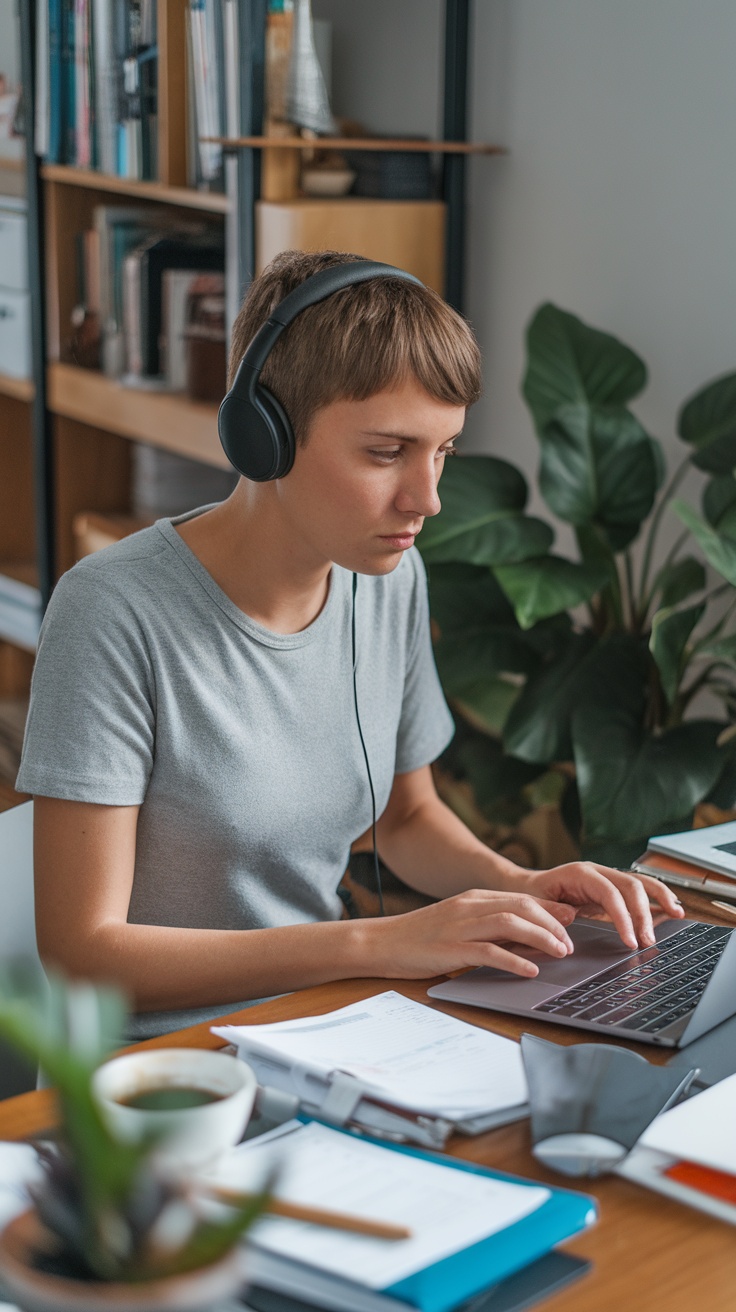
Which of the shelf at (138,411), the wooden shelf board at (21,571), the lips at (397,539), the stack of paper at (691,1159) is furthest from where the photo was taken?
the wooden shelf board at (21,571)

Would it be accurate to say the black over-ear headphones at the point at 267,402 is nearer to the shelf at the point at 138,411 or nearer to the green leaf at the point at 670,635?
the green leaf at the point at 670,635

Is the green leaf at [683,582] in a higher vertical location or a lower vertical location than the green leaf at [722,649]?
higher

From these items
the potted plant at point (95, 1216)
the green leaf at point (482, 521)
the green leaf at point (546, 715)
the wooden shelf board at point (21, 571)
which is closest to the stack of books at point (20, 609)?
the wooden shelf board at point (21, 571)

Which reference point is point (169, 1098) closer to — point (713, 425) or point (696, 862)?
point (696, 862)

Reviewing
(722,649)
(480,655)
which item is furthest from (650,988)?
(480,655)

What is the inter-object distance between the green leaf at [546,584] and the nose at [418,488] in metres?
0.72

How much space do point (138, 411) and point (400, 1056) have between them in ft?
6.72

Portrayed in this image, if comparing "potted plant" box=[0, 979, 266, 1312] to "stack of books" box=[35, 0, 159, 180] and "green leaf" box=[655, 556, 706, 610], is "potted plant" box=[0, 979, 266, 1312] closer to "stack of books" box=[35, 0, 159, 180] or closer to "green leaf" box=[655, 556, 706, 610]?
"green leaf" box=[655, 556, 706, 610]

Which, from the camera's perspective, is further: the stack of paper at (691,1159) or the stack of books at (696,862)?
the stack of books at (696,862)

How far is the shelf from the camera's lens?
2.52 m

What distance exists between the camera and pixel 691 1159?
2.42ft

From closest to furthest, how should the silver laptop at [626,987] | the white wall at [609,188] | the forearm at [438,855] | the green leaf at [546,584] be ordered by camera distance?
1. the silver laptop at [626,987]
2. the forearm at [438,855]
3. the green leaf at [546,584]
4. the white wall at [609,188]

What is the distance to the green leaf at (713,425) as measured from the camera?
2.00m

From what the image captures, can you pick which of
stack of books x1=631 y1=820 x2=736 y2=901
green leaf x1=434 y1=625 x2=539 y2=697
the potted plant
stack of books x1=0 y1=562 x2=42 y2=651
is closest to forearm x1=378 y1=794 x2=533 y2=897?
stack of books x1=631 y1=820 x2=736 y2=901
